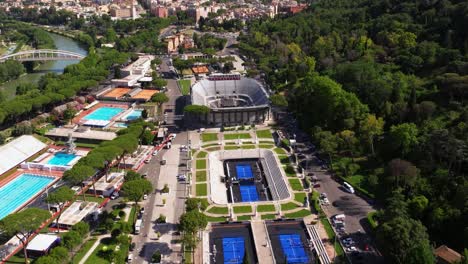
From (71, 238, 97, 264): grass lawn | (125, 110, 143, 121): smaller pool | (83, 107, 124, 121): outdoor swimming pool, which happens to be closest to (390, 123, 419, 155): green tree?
(71, 238, 97, 264): grass lawn

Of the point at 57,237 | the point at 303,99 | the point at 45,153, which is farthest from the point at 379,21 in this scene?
the point at 57,237

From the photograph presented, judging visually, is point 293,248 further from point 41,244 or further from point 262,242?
point 41,244

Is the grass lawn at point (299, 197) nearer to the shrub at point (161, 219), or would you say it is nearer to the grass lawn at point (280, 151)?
the grass lawn at point (280, 151)

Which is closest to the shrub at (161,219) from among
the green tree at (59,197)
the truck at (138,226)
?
the truck at (138,226)

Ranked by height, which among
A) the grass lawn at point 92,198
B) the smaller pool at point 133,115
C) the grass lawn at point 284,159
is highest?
the smaller pool at point 133,115

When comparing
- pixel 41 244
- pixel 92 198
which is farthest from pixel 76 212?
pixel 41 244

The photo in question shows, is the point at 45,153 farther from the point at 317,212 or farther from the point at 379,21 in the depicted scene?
the point at 379,21

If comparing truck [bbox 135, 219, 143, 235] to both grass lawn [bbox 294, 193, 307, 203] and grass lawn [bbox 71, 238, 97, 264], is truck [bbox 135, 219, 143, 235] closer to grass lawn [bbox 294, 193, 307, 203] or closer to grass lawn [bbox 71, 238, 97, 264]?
grass lawn [bbox 71, 238, 97, 264]
